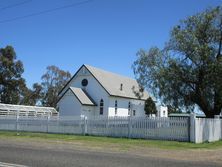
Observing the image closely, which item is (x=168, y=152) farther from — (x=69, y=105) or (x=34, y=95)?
(x=34, y=95)

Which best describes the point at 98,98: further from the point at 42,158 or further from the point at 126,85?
the point at 42,158

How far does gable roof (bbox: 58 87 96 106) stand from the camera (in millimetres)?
51997

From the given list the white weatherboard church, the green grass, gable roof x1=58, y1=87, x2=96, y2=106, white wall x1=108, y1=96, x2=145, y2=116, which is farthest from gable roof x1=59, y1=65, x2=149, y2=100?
the green grass

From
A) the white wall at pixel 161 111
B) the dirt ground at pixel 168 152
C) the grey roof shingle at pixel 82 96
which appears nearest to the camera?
the dirt ground at pixel 168 152

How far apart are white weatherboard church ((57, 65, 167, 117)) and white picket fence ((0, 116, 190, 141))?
16.7 m

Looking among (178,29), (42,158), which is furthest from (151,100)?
(42,158)

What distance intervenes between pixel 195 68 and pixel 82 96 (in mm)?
23449

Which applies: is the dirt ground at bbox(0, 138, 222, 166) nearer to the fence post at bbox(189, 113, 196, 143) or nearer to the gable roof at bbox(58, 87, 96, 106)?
the fence post at bbox(189, 113, 196, 143)

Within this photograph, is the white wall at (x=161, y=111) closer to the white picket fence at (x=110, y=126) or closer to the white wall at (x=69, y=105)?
the white wall at (x=69, y=105)

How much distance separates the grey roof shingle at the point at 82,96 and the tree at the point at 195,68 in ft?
60.9

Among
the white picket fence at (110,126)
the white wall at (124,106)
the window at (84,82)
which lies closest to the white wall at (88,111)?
the white wall at (124,106)

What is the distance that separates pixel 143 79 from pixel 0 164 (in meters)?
26.4

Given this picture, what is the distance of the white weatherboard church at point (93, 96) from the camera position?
5241cm

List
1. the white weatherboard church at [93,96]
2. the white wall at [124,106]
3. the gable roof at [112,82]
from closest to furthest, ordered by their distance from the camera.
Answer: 1. the white weatherboard church at [93,96]
2. the gable roof at [112,82]
3. the white wall at [124,106]
